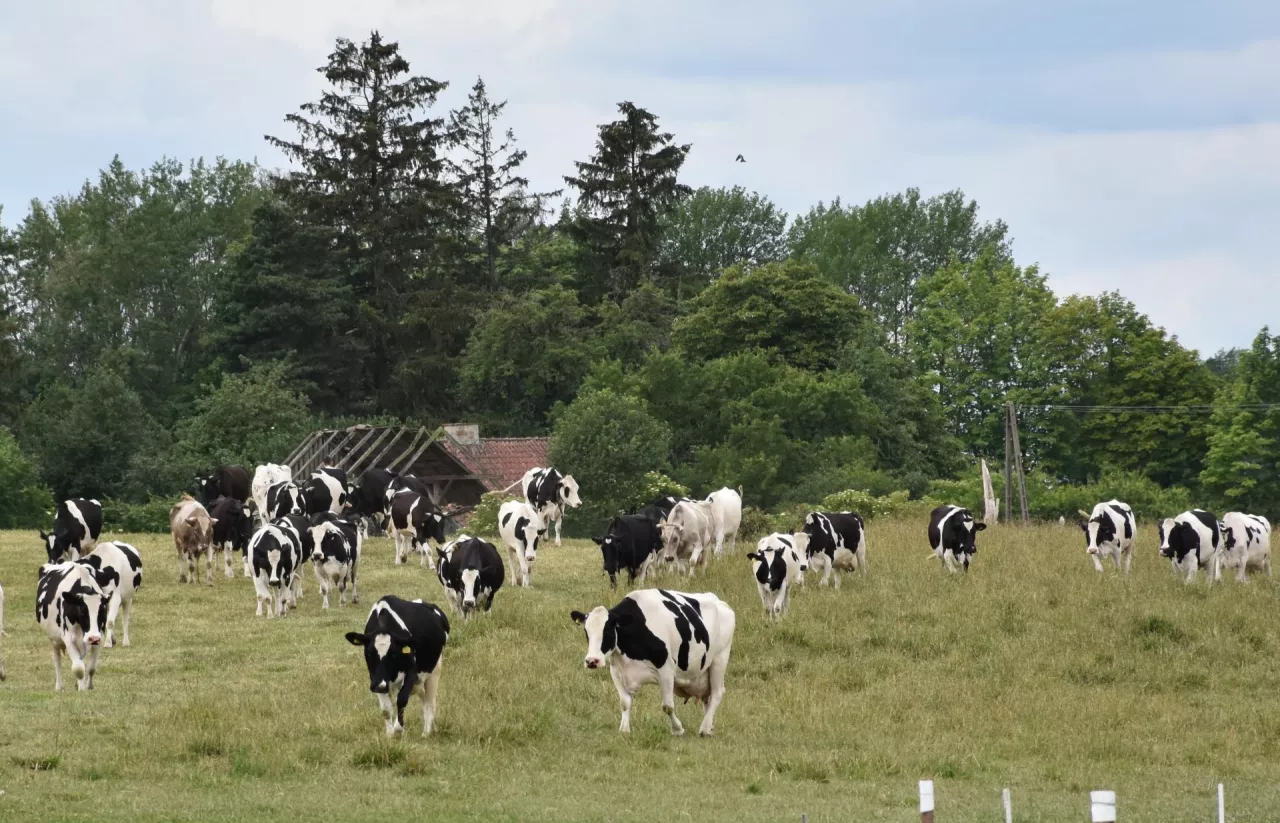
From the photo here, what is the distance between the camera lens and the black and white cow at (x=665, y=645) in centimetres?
1775

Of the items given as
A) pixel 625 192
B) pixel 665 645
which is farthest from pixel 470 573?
pixel 625 192

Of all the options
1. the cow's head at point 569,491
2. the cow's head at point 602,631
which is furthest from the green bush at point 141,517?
the cow's head at point 602,631

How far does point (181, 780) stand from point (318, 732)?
2.16m

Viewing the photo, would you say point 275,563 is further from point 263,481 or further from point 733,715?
point 263,481

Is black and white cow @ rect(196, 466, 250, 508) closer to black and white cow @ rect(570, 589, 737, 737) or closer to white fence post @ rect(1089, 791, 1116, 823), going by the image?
black and white cow @ rect(570, 589, 737, 737)

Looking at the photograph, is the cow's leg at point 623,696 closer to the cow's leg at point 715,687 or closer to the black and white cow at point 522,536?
the cow's leg at point 715,687

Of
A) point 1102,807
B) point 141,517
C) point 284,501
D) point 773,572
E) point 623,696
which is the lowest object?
point 623,696

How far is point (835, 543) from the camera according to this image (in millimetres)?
29969

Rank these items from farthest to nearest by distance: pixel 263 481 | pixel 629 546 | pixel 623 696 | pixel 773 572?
pixel 263 481, pixel 629 546, pixel 773 572, pixel 623 696

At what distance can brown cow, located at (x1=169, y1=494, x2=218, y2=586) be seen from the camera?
32094 mm

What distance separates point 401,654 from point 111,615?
24.6 ft

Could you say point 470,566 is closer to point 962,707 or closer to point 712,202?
point 962,707

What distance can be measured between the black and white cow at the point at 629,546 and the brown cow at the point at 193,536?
7.74m

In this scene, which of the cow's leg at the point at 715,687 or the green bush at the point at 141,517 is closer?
the cow's leg at the point at 715,687
